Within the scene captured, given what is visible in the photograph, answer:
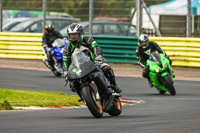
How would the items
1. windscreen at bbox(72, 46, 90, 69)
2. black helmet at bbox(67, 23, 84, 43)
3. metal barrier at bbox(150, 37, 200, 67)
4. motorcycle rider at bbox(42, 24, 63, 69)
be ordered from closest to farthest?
1. windscreen at bbox(72, 46, 90, 69)
2. black helmet at bbox(67, 23, 84, 43)
3. motorcycle rider at bbox(42, 24, 63, 69)
4. metal barrier at bbox(150, 37, 200, 67)

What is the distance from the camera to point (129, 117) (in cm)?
963

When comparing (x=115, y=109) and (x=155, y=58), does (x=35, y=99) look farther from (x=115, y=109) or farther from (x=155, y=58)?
(x=155, y=58)

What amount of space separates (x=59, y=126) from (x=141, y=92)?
7582 mm

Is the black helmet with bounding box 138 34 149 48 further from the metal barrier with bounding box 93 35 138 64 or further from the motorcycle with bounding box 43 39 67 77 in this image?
the metal barrier with bounding box 93 35 138 64

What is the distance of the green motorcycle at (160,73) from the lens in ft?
48.5

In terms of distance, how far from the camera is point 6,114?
9.98 m

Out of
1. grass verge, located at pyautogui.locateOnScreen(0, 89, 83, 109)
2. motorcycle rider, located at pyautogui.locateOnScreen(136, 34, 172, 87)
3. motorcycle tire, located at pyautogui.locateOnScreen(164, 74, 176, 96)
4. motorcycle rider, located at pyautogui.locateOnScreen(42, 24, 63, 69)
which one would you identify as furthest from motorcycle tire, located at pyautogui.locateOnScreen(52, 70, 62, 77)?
grass verge, located at pyautogui.locateOnScreen(0, 89, 83, 109)

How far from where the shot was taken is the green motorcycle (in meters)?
14.8

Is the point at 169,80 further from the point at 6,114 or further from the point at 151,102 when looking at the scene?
the point at 6,114

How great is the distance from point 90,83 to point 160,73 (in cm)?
609

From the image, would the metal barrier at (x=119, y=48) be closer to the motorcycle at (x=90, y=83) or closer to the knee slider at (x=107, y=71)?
the knee slider at (x=107, y=71)

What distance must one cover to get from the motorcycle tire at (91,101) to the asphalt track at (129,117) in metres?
0.12

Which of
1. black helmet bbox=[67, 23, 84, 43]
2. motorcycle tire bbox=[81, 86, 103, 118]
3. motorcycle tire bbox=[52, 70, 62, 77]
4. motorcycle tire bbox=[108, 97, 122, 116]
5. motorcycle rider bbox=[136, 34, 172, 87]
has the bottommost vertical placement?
motorcycle tire bbox=[52, 70, 62, 77]

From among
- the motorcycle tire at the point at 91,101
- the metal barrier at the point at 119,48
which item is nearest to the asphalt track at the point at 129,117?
the motorcycle tire at the point at 91,101
